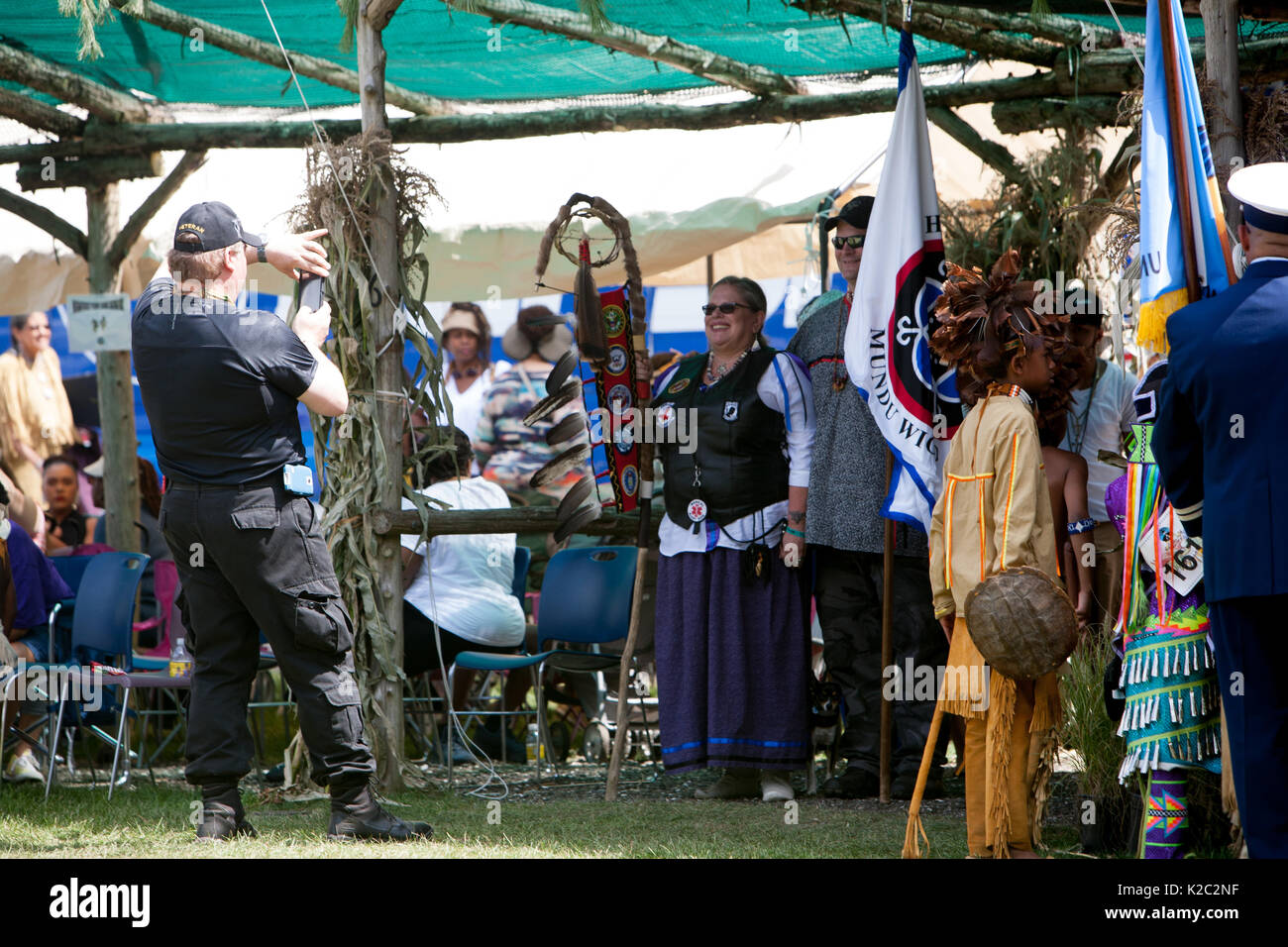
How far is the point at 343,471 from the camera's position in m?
6.43

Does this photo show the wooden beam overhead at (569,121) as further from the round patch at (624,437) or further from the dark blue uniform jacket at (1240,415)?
the dark blue uniform jacket at (1240,415)

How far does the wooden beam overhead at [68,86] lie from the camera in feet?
25.0

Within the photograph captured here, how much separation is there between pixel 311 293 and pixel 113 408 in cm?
474

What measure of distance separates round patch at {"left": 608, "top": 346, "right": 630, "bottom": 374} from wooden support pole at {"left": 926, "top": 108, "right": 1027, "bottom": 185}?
2146 millimetres

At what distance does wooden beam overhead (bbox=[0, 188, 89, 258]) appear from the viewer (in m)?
9.23

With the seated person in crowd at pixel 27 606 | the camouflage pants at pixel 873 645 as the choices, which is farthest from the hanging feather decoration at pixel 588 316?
the seated person in crowd at pixel 27 606

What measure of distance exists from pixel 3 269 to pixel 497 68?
4143 mm

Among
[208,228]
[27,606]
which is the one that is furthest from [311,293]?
[27,606]

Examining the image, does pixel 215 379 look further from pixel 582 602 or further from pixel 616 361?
pixel 582 602

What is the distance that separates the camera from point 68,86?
26.3 ft

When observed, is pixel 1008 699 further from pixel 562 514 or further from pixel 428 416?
pixel 428 416

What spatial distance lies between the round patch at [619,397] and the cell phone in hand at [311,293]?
1.69 metres

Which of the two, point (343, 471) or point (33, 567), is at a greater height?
point (343, 471)

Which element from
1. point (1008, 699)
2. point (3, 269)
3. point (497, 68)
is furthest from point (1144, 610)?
point (3, 269)
